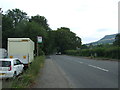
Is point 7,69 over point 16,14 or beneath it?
beneath

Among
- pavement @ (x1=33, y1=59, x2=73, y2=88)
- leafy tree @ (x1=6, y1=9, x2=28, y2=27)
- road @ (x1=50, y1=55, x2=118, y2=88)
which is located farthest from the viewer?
leafy tree @ (x1=6, y1=9, x2=28, y2=27)

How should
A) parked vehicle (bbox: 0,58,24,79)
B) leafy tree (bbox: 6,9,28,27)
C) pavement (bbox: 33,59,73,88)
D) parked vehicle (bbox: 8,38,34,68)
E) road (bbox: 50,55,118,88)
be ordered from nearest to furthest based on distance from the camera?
pavement (bbox: 33,59,73,88)
road (bbox: 50,55,118,88)
parked vehicle (bbox: 0,58,24,79)
parked vehicle (bbox: 8,38,34,68)
leafy tree (bbox: 6,9,28,27)

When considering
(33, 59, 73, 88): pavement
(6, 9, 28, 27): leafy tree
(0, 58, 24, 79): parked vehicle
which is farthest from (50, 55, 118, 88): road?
(6, 9, 28, 27): leafy tree

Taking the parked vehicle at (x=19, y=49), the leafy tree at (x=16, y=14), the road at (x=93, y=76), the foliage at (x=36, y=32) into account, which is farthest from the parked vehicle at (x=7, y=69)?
the leafy tree at (x=16, y=14)

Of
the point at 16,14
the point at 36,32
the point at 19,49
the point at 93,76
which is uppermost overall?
the point at 16,14

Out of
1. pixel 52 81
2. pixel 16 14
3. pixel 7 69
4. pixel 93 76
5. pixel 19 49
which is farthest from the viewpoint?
pixel 16 14

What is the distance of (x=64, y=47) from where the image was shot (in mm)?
109688

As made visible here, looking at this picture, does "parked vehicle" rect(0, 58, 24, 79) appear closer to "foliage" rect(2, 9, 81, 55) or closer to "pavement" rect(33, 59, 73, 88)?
"pavement" rect(33, 59, 73, 88)

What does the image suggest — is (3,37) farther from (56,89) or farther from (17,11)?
(56,89)

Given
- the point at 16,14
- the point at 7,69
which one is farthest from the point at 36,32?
the point at 16,14

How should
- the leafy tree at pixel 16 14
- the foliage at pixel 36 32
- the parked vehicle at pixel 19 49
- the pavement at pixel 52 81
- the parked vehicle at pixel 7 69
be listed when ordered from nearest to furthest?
the pavement at pixel 52 81 → the parked vehicle at pixel 7 69 → the parked vehicle at pixel 19 49 → the foliage at pixel 36 32 → the leafy tree at pixel 16 14

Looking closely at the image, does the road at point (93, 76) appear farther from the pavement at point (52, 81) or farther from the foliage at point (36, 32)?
→ the foliage at point (36, 32)

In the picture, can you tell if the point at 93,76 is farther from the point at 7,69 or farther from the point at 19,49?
the point at 19,49

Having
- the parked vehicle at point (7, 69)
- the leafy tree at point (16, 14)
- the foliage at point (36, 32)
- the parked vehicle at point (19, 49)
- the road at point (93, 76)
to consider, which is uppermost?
the leafy tree at point (16, 14)
